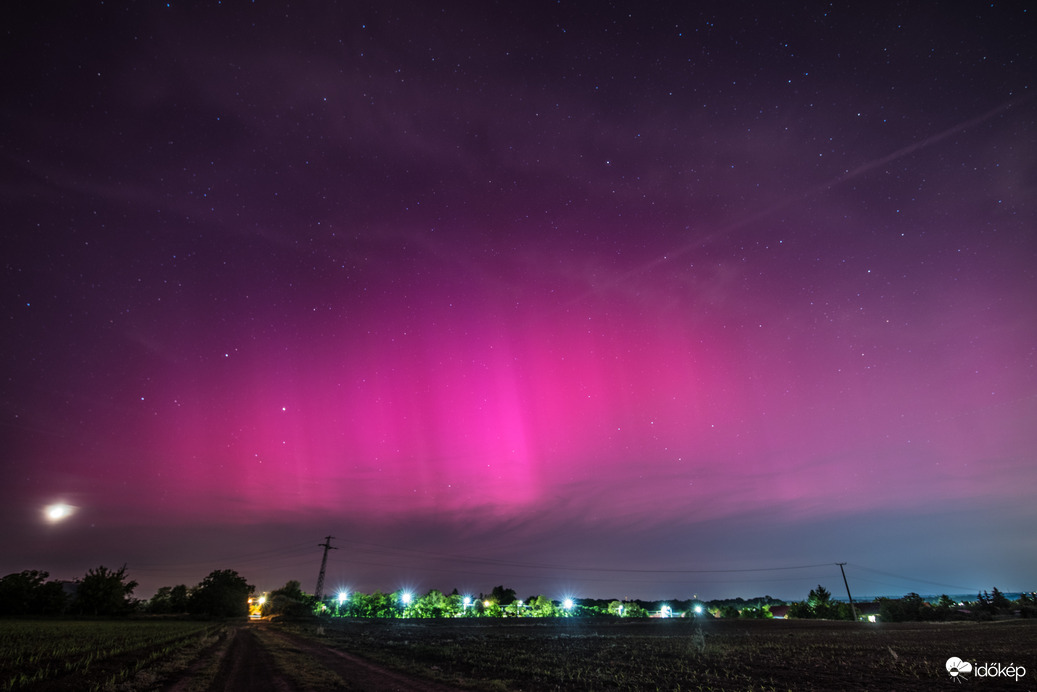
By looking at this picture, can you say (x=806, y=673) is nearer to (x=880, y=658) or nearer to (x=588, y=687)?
(x=880, y=658)

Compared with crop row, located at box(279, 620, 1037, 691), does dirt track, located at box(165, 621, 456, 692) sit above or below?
above

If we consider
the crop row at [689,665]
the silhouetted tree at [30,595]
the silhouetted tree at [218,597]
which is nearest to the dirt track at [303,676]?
the crop row at [689,665]

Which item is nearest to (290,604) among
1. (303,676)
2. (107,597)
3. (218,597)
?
(218,597)

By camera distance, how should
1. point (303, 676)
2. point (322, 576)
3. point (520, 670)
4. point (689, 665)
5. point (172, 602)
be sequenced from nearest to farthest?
point (303, 676)
point (520, 670)
point (689, 665)
point (322, 576)
point (172, 602)

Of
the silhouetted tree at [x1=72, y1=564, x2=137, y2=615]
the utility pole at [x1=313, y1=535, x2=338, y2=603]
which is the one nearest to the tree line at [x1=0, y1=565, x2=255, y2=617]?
the silhouetted tree at [x1=72, y1=564, x2=137, y2=615]

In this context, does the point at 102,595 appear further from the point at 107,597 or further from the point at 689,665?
the point at 689,665

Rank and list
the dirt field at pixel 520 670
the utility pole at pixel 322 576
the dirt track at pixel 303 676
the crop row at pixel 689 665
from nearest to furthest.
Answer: the dirt track at pixel 303 676 < the dirt field at pixel 520 670 < the crop row at pixel 689 665 < the utility pole at pixel 322 576

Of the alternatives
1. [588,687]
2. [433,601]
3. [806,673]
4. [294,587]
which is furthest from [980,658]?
[294,587]

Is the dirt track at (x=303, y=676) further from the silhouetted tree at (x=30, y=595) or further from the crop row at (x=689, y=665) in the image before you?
the silhouetted tree at (x=30, y=595)

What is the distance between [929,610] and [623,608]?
77681mm

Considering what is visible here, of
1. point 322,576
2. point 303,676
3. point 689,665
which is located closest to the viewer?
point 303,676

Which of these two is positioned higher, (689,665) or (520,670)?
(520,670)

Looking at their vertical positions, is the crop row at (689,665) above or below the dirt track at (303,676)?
below

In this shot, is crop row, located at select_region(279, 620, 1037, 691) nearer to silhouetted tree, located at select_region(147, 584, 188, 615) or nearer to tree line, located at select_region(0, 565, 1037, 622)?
tree line, located at select_region(0, 565, 1037, 622)
